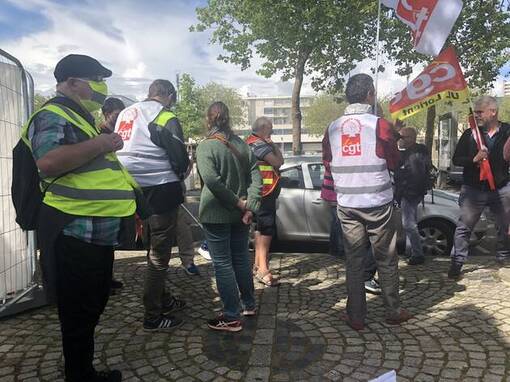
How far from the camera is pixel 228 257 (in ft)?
12.3

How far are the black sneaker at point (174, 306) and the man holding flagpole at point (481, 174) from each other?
2.85 meters

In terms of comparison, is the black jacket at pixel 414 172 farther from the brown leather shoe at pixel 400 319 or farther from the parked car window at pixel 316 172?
the brown leather shoe at pixel 400 319

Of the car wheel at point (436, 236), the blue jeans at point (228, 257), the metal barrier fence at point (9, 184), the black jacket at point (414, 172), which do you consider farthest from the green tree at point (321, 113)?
the blue jeans at point (228, 257)

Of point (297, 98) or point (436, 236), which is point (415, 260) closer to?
point (436, 236)

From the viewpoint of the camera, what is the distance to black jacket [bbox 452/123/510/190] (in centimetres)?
495

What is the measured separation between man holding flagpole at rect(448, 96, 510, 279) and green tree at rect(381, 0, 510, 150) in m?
8.48

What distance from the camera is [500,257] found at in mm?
5652

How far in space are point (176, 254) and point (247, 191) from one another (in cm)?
295

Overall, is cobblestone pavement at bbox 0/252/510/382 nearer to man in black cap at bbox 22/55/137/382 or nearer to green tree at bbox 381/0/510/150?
man in black cap at bbox 22/55/137/382

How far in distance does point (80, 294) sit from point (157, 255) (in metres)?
1.10

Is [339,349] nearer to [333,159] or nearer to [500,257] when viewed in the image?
[333,159]

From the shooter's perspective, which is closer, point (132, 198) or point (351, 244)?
point (132, 198)

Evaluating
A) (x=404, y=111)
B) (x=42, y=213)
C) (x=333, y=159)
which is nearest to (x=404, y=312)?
(x=333, y=159)

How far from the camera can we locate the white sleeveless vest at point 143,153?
145 inches
